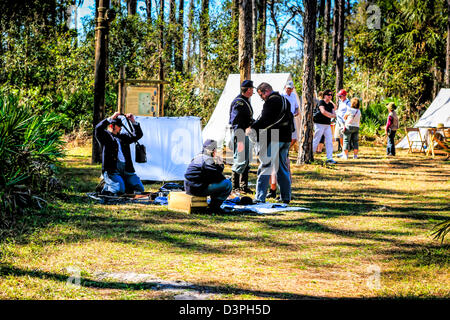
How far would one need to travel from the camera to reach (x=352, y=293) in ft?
16.3

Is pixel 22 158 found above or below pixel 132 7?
below

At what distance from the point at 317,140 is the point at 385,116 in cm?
870

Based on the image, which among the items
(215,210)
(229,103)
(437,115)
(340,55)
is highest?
(340,55)

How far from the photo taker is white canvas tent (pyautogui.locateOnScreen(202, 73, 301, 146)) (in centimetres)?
1820

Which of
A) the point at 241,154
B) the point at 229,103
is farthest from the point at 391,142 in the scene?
the point at 241,154

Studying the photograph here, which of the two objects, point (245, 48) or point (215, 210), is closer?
point (215, 210)

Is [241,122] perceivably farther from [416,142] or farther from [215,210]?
[416,142]

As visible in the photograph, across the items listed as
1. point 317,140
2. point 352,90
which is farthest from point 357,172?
point 352,90

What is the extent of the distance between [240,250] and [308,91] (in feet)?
31.3

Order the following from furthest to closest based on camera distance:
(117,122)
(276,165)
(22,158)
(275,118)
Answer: (117,122) < (276,165) < (275,118) < (22,158)

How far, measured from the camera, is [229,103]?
743 inches

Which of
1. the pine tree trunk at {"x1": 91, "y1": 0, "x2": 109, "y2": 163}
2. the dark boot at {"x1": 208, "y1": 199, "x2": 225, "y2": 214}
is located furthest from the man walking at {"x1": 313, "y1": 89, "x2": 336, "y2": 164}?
the dark boot at {"x1": 208, "y1": 199, "x2": 225, "y2": 214}

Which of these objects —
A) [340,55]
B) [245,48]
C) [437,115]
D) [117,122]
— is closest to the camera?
[117,122]

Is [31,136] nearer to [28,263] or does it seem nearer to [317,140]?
[28,263]
